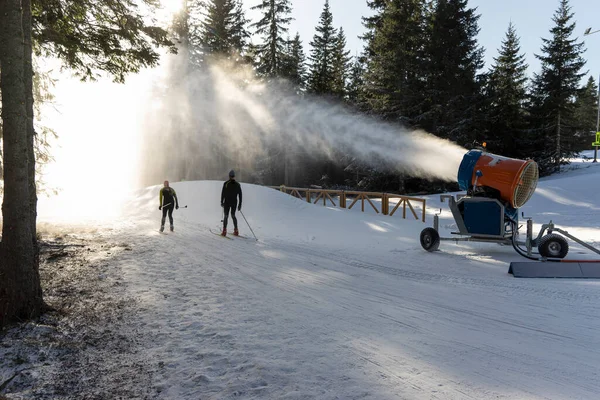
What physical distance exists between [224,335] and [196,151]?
36.0m

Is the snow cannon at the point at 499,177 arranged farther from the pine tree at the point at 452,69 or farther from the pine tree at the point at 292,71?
the pine tree at the point at 292,71

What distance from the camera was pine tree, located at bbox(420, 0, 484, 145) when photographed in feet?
84.3

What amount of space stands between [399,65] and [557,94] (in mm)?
12908

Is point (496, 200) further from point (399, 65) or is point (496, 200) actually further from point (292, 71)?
point (292, 71)

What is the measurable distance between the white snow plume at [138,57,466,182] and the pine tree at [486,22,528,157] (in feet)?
25.8

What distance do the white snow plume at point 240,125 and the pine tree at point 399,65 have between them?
178cm

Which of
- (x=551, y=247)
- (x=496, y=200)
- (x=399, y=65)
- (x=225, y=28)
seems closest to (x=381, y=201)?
(x=496, y=200)

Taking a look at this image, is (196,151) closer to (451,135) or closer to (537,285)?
(451,135)

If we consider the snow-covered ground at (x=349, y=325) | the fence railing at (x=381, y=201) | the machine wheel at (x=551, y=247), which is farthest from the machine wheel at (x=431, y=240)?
the fence railing at (x=381, y=201)

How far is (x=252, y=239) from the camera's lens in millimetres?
10516

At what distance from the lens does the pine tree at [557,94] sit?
27.1m

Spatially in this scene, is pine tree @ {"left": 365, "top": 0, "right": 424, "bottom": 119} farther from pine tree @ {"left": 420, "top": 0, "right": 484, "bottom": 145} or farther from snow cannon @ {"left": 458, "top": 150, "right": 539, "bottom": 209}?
snow cannon @ {"left": 458, "top": 150, "right": 539, "bottom": 209}

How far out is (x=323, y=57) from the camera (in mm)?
39219

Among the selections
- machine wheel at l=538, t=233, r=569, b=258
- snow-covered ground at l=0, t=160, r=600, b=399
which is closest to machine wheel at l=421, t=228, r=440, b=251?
snow-covered ground at l=0, t=160, r=600, b=399
